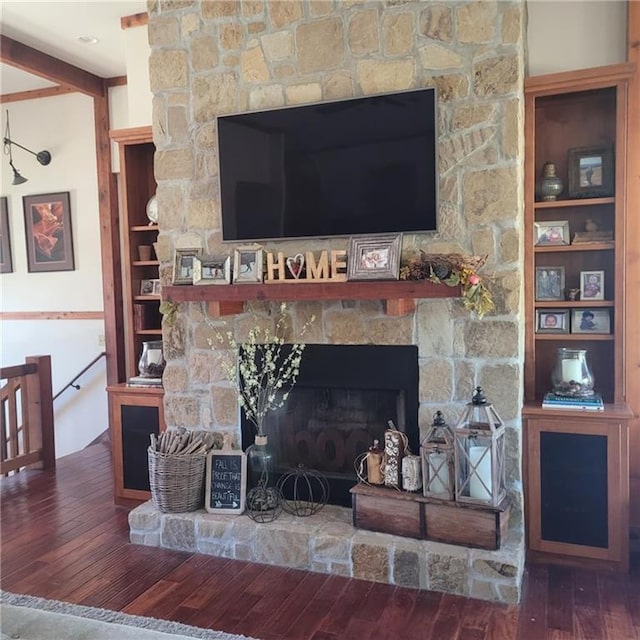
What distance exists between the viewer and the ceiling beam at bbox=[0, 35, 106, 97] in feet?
14.3

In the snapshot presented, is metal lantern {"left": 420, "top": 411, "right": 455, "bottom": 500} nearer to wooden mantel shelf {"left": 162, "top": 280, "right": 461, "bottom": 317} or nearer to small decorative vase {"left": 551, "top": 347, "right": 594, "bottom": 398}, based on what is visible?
wooden mantel shelf {"left": 162, "top": 280, "right": 461, "bottom": 317}

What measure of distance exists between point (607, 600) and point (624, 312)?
4.38 ft

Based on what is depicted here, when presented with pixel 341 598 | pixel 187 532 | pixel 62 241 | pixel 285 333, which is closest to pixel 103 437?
pixel 62 241

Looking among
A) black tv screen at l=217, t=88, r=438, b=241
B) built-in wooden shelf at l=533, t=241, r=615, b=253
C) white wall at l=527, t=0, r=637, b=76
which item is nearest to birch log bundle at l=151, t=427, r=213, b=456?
black tv screen at l=217, t=88, r=438, b=241

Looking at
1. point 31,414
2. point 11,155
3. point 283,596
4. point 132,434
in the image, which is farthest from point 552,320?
point 11,155

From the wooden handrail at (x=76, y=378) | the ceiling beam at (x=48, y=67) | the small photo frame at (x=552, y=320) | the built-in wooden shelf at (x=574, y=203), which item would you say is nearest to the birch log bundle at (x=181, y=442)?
the small photo frame at (x=552, y=320)

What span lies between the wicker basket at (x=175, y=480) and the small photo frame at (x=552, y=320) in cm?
196

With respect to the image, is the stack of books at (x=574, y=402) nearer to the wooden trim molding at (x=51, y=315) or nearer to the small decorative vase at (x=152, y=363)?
the small decorative vase at (x=152, y=363)

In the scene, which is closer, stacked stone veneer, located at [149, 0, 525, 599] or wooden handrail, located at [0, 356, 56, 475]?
stacked stone veneer, located at [149, 0, 525, 599]

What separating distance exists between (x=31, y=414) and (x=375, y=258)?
10.4 ft

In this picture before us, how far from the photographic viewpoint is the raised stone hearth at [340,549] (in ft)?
8.52

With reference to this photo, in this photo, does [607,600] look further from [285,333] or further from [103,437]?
[103,437]

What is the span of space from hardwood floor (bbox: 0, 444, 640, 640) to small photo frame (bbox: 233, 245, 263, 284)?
4.71 ft

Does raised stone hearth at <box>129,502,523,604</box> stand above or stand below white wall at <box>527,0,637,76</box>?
below
